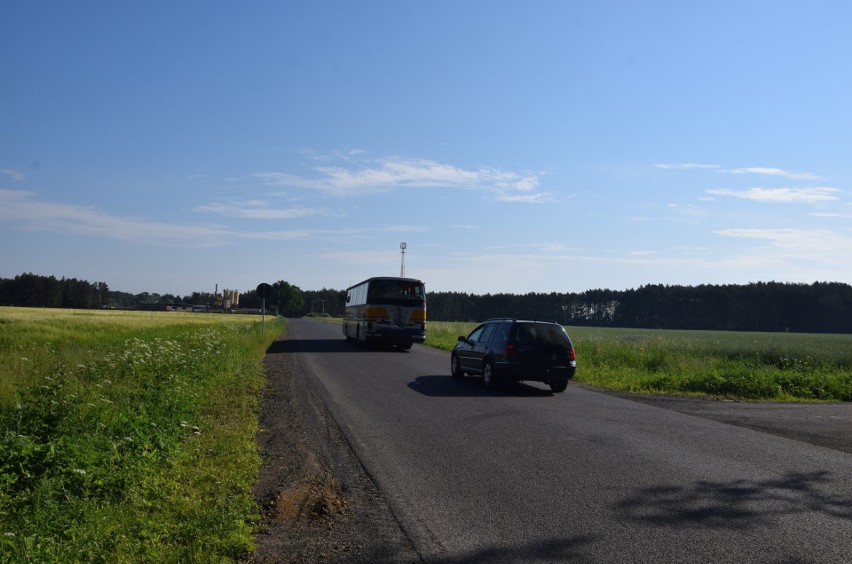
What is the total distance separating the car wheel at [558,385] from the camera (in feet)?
54.6

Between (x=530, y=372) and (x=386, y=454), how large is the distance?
802 cm

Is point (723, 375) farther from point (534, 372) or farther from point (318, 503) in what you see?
point (318, 503)

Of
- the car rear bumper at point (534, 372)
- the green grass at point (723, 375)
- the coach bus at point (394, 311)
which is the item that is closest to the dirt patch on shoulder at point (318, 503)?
the car rear bumper at point (534, 372)

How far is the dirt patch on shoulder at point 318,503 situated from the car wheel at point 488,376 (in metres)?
6.25

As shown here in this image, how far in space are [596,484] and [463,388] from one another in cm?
976

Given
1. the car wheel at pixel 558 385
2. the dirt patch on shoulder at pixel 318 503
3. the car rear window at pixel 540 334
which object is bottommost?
the dirt patch on shoulder at pixel 318 503

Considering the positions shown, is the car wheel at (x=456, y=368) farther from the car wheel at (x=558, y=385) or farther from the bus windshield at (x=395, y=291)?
the bus windshield at (x=395, y=291)

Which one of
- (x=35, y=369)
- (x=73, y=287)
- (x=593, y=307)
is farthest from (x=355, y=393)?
(x=73, y=287)

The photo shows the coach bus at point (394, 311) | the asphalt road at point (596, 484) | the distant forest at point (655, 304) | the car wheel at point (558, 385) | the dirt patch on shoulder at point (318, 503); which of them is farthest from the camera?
the distant forest at point (655, 304)

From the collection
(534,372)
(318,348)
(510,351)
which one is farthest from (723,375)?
(318,348)

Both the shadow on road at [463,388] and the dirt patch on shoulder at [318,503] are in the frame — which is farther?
the shadow on road at [463,388]

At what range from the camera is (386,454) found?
880 centimetres

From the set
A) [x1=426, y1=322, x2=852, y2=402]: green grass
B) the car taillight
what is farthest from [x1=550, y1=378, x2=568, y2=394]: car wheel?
[x1=426, y1=322, x2=852, y2=402]: green grass

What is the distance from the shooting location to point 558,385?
1691cm
